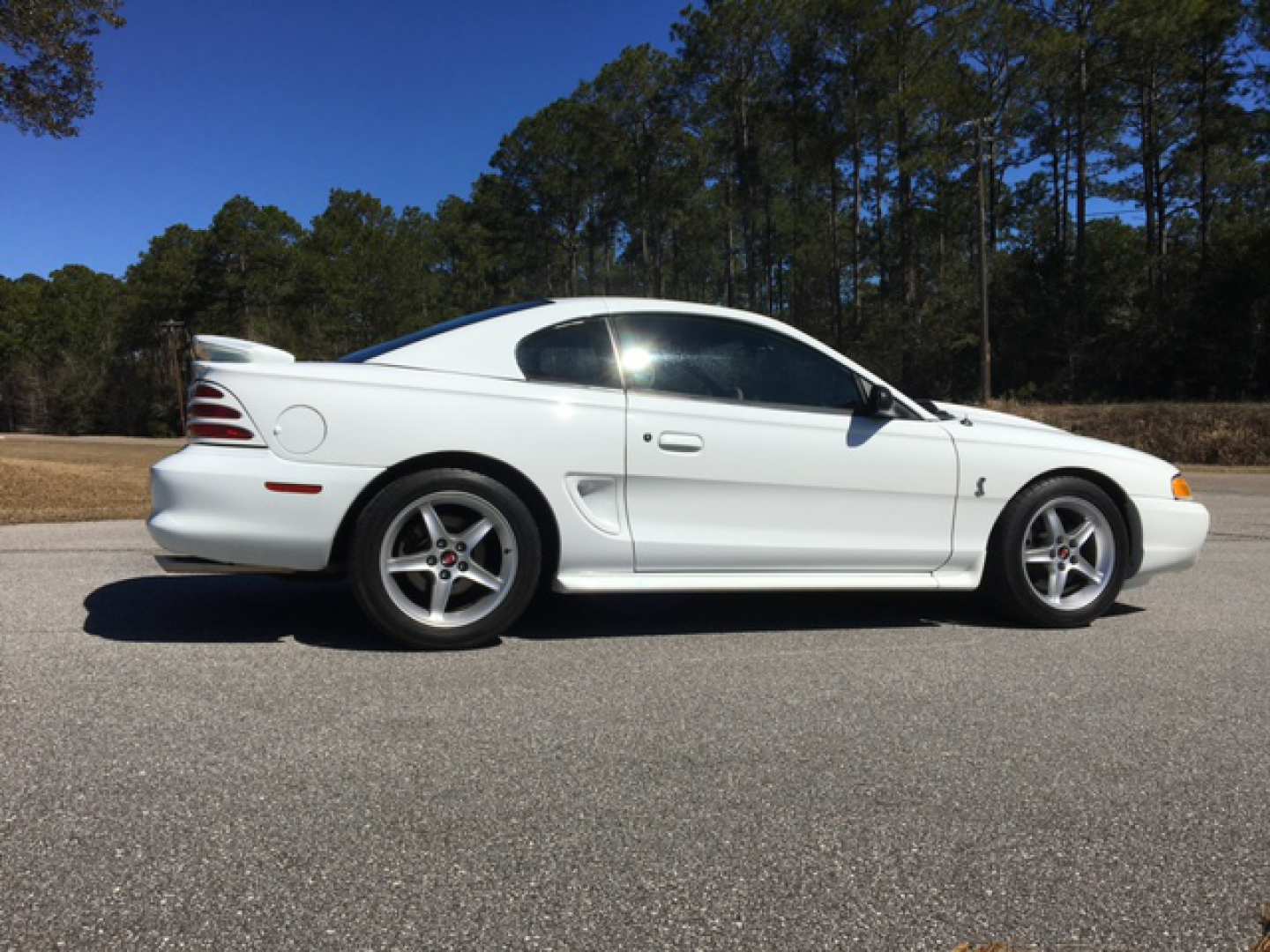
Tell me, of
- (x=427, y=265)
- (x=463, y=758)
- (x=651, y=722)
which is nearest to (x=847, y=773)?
(x=651, y=722)

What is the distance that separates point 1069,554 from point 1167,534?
584mm

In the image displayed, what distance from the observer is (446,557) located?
12.5ft

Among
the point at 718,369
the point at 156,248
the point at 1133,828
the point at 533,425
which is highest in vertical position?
the point at 156,248

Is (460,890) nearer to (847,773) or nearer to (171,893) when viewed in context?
(171,893)

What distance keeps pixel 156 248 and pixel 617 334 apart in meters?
65.3

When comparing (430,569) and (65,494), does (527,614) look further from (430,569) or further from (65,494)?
(65,494)

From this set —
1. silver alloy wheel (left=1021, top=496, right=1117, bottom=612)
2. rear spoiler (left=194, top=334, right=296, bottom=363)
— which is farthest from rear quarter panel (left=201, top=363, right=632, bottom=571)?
silver alloy wheel (left=1021, top=496, right=1117, bottom=612)

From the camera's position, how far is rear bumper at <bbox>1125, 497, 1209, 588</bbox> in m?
4.60

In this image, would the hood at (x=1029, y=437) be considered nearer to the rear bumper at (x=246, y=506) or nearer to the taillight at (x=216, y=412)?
the rear bumper at (x=246, y=506)

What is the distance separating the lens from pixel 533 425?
153 inches

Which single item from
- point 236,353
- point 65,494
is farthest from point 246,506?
point 65,494

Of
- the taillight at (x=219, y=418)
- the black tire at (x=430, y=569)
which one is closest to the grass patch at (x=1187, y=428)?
the black tire at (x=430, y=569)

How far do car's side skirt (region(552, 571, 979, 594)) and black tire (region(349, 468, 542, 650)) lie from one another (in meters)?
0.20

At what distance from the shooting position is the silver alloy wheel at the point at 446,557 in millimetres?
3766
